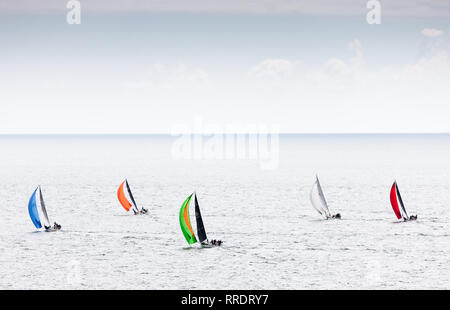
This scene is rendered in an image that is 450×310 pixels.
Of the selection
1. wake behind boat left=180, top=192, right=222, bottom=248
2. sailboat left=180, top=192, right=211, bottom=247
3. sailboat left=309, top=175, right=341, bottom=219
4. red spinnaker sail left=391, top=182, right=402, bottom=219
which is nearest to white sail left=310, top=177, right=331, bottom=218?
sailboat left=309, top=175, right=341, bottom=219

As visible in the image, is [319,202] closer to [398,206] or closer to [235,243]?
[398,206]

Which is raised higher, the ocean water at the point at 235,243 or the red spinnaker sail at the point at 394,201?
the red spinnaker sail at the point at 394,201

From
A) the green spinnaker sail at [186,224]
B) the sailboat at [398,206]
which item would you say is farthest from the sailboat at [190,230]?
the sailboat at [398,206]

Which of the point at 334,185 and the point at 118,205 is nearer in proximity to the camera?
the point at 118,205

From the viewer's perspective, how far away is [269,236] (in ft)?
172

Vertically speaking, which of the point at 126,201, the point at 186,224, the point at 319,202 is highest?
the point at 126,201

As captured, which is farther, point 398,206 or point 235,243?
point 398,206

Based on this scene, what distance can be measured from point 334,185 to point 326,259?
56813 millimetres

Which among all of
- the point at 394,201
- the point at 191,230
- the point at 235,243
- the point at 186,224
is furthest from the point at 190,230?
the point at 394,201

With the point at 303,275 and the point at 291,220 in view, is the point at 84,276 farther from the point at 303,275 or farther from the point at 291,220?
the point at 291,220

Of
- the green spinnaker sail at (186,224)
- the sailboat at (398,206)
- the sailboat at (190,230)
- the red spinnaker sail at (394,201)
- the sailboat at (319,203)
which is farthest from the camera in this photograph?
the sailboat at (319,203)

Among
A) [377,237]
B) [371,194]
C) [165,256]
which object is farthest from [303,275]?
[371,194]

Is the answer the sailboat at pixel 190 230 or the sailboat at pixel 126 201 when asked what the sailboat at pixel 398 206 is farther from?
the sailboat at pixel 126 201

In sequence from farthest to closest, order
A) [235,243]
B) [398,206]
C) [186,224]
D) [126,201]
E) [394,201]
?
[126,201]
[398,206]
[394,201]
[235,243]
[186,224]
